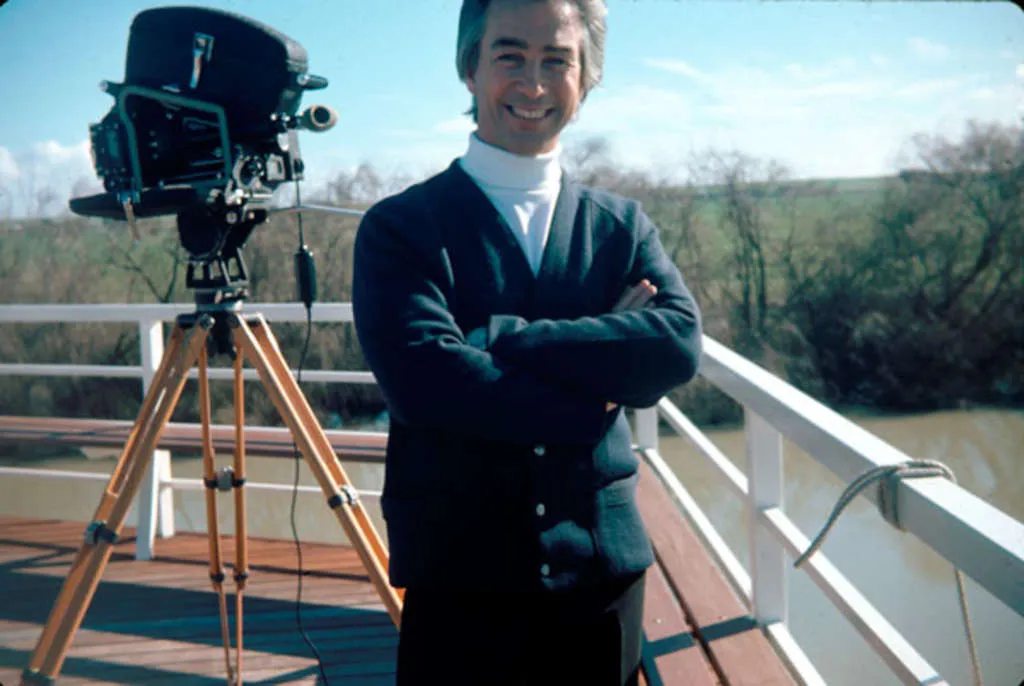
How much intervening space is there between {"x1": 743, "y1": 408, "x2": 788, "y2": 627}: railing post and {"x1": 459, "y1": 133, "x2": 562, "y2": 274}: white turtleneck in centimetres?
75

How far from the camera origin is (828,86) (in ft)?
64.4

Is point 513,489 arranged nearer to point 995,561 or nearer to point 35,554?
point 995,561

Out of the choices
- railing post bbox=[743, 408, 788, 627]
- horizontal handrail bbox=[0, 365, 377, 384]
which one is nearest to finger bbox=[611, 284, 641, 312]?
railing post bbox=[743, 408, 788, 627]

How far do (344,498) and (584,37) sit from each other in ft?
3.31

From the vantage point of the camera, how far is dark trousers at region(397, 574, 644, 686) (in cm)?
102

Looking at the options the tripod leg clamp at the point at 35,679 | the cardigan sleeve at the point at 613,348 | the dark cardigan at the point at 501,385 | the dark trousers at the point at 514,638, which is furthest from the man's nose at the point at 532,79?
the tripod leg clamp at the point at 35,679

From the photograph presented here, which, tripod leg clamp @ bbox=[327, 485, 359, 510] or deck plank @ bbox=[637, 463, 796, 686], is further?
tripod leg clamp @ bbox=[327, 485, 359, 510]

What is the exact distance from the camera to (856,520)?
35.9 ft

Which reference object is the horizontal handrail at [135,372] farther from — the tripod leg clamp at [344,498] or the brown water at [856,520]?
the brown water at [856,520]

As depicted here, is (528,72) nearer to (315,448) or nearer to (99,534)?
(315,448)

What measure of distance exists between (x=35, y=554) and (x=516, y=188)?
100 inches

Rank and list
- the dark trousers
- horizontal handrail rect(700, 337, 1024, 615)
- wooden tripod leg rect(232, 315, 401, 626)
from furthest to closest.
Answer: wooden tripod leg rect(232, 315, 401, 626) < the dark trousers < horizontal handrail rect(700, 337, 1024, 615)

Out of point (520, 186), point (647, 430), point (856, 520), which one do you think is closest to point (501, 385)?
point (520, 186)

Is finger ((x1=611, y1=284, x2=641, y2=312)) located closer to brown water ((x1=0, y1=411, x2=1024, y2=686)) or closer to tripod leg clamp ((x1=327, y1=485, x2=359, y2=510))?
tripod leg clamp ((x1=327, y1=485, x2=359, y2=510))
